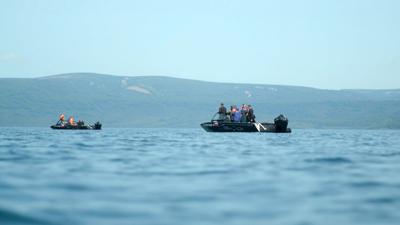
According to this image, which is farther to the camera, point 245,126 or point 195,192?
point 245,126

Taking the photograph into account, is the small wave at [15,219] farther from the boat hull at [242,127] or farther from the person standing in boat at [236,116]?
the person standing in boat at [236,116]

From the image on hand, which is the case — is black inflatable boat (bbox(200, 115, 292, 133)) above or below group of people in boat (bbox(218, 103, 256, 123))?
below

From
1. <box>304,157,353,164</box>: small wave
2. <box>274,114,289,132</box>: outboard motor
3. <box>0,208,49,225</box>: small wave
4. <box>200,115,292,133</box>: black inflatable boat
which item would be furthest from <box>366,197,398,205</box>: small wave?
<box>274,114,289,132</box>: outboard motor

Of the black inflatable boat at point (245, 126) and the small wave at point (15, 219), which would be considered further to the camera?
the black inflatable boat at point (245, 126)

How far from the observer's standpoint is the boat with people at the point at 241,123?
75500 millimetres

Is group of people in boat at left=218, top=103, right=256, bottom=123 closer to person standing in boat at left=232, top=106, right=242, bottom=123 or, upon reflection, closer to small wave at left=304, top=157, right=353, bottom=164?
person standing in boat at left=232, top=106, right=242, bottom=123

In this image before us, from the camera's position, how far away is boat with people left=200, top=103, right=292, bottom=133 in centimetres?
7550

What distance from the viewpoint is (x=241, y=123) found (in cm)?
7512

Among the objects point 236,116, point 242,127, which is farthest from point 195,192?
point 236,116

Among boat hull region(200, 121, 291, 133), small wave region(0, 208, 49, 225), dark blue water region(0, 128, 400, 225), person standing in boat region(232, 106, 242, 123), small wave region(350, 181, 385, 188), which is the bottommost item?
small wave region(0, 208, 49, 225)

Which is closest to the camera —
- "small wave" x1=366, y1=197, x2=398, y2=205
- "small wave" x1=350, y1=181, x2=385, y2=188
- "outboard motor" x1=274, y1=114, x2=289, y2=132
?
"small wave" x1=366, y1=197, x2=398, y2=205

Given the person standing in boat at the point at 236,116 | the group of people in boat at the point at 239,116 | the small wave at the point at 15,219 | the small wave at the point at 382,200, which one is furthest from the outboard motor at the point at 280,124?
the small wave at the point at 15,219

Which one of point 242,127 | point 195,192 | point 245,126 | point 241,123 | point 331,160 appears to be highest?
point 241,123

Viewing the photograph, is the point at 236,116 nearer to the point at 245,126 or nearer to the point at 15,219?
the point at 245,126
